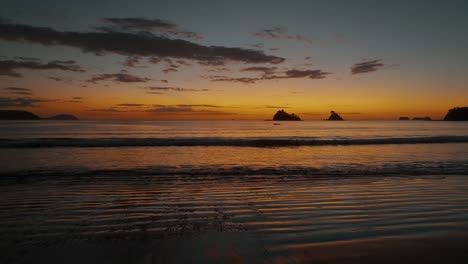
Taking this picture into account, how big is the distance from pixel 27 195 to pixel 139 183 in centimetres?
349

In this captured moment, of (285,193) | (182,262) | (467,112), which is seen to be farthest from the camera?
(467,112)

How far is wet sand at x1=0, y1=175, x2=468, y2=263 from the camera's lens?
14.3 ft

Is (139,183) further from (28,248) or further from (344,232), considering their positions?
(344,232)

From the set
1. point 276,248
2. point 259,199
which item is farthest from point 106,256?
point 259,199

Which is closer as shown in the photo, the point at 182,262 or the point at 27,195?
the point at 182,262

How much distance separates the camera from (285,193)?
8.84 meters

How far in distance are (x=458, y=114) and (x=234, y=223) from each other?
8259 inches

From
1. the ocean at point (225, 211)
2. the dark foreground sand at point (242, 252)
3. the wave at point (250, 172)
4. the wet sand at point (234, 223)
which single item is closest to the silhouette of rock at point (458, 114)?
the wave at point (250, 172)

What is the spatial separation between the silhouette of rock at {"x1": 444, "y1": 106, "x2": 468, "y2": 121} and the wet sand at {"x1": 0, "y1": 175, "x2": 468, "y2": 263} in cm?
19824

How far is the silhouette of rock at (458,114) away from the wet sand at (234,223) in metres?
198

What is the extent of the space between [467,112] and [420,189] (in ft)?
652

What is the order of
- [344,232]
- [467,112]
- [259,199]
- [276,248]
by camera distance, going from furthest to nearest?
1. [467,112]
2. [259,199]
3. [344,232]
4. [276,248]

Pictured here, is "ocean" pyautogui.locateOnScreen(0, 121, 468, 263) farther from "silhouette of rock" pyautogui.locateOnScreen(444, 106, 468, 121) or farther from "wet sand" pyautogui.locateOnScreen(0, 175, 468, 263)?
"silhouette of rock" pyautogui.locateOnScreen(444, 106, 468, 121)

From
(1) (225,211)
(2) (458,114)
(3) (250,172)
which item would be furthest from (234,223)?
(2) (458,114)
